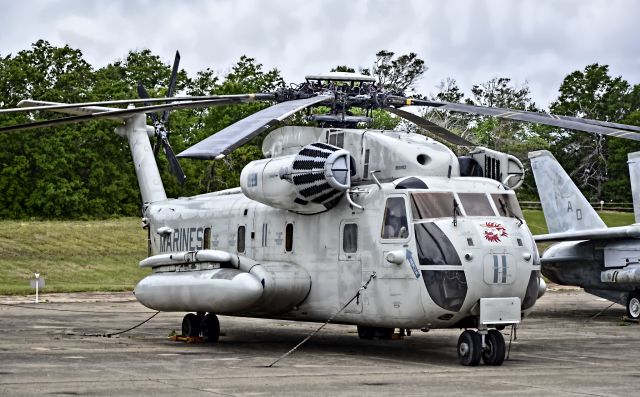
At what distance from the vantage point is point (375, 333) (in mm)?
20781

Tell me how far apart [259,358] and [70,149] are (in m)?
51.1

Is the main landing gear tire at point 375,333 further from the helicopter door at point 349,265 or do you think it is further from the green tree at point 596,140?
the green tree at point 596,140

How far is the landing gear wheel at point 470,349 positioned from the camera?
16.3 meters

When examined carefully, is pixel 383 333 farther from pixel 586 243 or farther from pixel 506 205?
pixel 586 243

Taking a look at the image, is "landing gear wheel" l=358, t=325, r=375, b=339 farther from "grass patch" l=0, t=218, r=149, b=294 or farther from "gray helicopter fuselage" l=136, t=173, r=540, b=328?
"grass patch" l=0, t=218, r=149, b=294

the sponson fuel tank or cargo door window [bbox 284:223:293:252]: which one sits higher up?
cargo door window [bbox 284:223:293:252]

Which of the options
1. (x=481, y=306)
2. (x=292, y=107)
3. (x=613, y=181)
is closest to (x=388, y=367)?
(x=481, y=306)

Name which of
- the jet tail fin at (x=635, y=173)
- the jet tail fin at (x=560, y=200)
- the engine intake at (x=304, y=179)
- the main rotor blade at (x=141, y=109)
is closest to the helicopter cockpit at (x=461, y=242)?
the engine intake at (x=304, y=179)

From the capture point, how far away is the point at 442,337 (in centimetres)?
2217

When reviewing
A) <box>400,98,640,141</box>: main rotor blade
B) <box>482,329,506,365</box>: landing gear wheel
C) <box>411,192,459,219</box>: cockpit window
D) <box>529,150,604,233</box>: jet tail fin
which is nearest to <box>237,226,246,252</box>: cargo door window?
<box>411,192,459,219</box>: cockpit window

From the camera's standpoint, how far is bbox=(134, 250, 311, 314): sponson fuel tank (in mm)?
18344

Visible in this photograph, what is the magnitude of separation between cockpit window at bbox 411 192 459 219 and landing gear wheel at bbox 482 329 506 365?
6.57 feet

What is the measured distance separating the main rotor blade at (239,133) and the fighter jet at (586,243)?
1302cm

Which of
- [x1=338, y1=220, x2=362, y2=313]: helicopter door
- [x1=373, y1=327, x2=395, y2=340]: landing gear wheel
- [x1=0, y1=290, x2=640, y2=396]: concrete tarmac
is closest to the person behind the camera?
[x1=0, y1=290, x2=640, y2=396]: concrete tarmac
